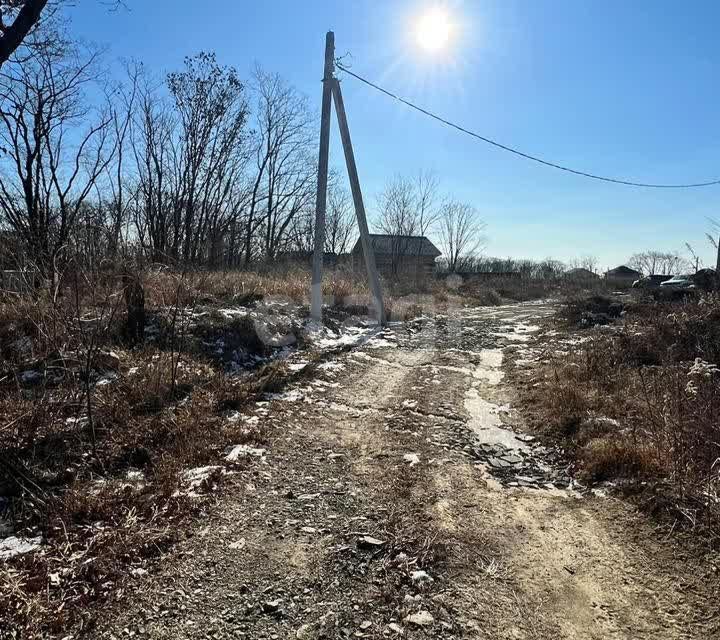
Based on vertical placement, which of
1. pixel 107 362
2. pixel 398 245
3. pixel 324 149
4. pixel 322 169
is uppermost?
pixel 398 245

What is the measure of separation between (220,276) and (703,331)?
1023 cm

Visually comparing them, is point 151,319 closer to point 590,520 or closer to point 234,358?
point 234,358

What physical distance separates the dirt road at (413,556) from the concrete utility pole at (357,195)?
23.7ft

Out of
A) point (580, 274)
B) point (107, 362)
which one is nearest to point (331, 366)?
point (107, 362)

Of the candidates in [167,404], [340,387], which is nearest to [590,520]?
[340,387]

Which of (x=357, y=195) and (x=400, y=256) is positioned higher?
(x=400, y=256)

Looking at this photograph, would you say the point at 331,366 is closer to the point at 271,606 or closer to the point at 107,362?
the point at 107,362

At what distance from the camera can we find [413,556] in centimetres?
250

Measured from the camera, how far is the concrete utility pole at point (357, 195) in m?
9.79

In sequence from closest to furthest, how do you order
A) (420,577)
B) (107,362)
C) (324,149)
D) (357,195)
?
(420,577) → (107,362) → (324,149) → (357,195)

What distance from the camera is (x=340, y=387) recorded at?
235 inches

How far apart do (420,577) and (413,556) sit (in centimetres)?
17

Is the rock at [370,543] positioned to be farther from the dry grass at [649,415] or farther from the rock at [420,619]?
the dry grass at [649,415]

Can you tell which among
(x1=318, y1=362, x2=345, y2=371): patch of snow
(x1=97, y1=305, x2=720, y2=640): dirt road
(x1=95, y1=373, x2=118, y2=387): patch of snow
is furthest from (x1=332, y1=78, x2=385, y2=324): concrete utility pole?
(x1=97, y1=305, x2=720, y2=640): dirt road
